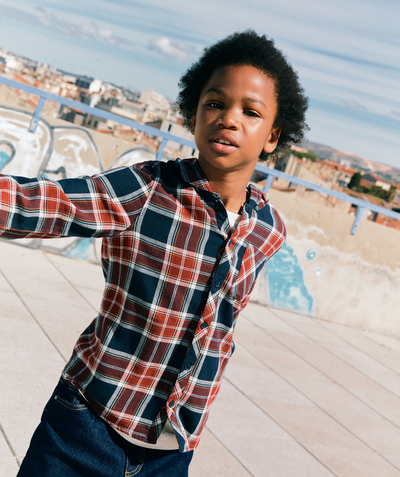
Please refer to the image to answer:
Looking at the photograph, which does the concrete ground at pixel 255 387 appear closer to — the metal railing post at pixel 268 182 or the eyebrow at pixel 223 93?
the metal railing post at pixel 268 182

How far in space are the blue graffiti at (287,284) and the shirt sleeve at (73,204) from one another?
5.84 metres

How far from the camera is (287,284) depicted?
7.30 meters

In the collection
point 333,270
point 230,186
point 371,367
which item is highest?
point 230,186

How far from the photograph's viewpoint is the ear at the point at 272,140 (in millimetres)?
1778

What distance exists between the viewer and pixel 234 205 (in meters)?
1.63

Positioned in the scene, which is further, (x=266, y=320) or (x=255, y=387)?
(x=266, y=320)

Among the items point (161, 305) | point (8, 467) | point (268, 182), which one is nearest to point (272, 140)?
point (161, 305)

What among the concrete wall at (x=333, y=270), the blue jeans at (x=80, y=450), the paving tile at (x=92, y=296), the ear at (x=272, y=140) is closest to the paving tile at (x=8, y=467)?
the blue jeans at (x=80, y=450)

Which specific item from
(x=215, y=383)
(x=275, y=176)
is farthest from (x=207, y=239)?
(x=275, y=176)

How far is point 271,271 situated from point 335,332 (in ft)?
3.72

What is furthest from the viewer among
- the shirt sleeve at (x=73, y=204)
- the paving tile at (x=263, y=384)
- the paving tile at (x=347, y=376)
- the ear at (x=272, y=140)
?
the paving tile at (x=347, y=376)

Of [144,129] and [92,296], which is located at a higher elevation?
[144,129]

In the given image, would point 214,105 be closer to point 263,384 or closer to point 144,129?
point 263,384

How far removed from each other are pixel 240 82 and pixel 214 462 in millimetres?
2447
